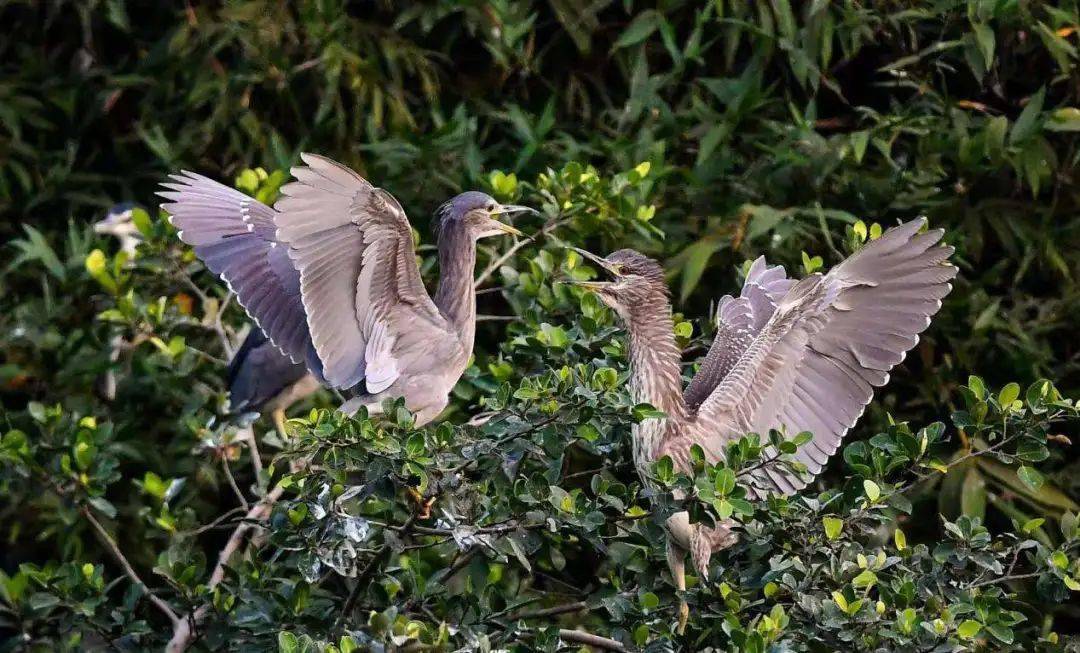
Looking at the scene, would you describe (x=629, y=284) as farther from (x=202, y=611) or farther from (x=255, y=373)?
(x=255, y=373)

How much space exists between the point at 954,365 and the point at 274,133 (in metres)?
1.92

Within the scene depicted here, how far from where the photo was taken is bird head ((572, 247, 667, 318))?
116 inches

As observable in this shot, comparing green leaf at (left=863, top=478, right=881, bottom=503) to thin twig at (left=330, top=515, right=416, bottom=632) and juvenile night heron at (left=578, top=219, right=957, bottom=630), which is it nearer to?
juvenile night heron at (left=578, top=219, right=957, bottom=630)

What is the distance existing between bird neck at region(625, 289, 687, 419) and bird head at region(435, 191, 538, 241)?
33 cm

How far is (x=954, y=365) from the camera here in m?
3.92

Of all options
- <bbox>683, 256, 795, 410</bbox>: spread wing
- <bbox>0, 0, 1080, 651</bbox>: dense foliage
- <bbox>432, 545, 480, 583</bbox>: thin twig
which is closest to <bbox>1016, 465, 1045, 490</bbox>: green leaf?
<bbox>0, 0, 1080, 651</bbox>: dense foliage

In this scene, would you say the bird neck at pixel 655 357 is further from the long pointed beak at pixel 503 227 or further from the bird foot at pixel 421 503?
the bird foot at pixel 421 503

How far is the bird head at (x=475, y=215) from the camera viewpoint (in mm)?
3104

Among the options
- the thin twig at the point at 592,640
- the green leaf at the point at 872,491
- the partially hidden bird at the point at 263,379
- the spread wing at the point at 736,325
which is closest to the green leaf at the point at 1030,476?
the green leaf at the point at 872,491

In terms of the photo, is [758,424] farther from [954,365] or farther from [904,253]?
[954,365]

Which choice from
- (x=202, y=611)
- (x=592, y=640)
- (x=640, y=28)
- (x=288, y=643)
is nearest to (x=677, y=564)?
(x=592, y=640)

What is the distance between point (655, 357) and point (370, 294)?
556mm

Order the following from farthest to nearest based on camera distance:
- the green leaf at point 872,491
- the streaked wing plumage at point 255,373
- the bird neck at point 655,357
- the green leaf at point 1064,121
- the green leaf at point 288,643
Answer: the green leaf at point 1064,121, the streaked wing plumage at point 255,373, the bird neck at point 655,357, the green leaf at point 872,491, the green leaf at point 288,643

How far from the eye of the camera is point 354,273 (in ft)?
9.81
